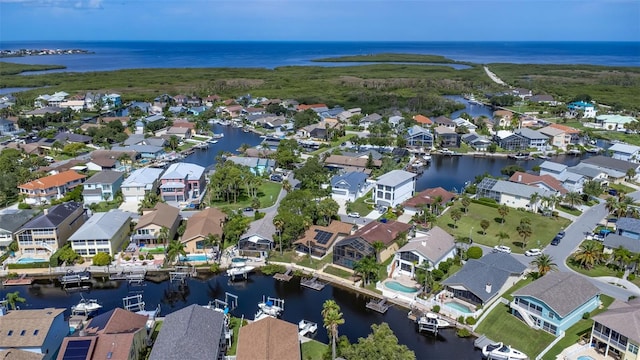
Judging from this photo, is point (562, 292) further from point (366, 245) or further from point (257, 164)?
point (257, 164)

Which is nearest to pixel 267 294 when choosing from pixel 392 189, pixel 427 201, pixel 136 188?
pixel 392 189

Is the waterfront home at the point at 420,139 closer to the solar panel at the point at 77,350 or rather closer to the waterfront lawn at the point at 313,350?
the waterfront lawn at the point at 313,350

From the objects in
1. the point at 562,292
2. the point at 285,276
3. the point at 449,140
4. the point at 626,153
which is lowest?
the point at 285,276

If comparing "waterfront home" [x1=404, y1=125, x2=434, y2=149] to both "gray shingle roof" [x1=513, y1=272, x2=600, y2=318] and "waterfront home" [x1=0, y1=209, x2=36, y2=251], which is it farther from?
"waterfront home" [x1=0, y1=209, x2=36, y2=251]

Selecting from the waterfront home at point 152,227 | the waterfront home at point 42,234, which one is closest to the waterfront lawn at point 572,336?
the waterfront home at point 152,227

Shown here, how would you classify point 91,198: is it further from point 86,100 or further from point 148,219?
point 86,100

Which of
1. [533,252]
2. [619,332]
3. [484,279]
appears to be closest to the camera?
[619,332]

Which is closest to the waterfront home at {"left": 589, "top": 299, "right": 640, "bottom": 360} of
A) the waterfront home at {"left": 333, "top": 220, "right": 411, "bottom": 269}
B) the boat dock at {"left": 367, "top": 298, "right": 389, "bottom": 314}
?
the boat dock at {"left": 367, "top": 298, "right": 389, "bottom": 314}
